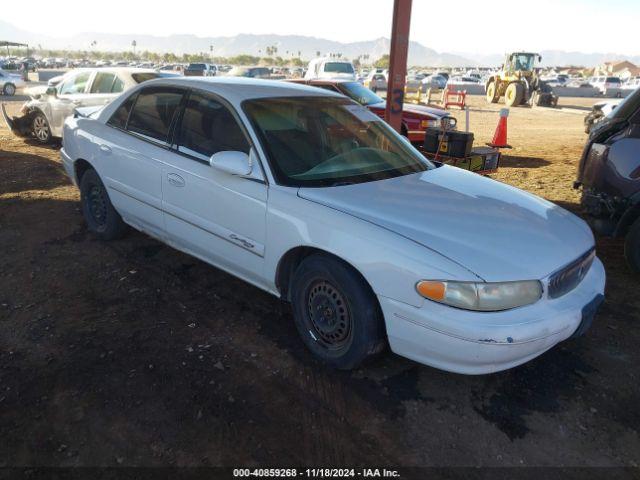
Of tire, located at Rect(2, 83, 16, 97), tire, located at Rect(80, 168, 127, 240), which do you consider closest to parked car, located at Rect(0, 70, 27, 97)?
tire, located at Rect(2, 83, 16, 97)

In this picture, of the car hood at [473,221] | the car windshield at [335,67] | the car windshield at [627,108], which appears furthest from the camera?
the car windshield at [335,67]

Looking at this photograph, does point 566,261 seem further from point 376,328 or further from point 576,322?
point 376,328

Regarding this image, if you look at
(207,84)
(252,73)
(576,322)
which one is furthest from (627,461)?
(252,73)

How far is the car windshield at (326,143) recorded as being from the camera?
123 inches

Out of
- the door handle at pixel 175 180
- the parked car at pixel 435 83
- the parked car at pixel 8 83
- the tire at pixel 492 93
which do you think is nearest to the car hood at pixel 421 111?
the door handle at pixel 175 180

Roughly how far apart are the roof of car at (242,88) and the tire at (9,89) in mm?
22350

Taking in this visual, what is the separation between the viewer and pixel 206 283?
4000mm

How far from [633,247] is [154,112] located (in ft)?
14.2

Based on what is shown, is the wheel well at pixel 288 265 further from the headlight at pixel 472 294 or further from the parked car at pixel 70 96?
the parked car at pixel 70 96

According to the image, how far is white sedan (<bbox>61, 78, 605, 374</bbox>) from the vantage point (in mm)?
2426

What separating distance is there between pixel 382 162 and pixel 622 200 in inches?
96.5

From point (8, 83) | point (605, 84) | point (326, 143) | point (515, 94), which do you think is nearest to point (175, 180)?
point (326, 143)

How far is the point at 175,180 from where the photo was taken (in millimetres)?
3541

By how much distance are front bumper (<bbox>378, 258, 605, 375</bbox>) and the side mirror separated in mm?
1204
